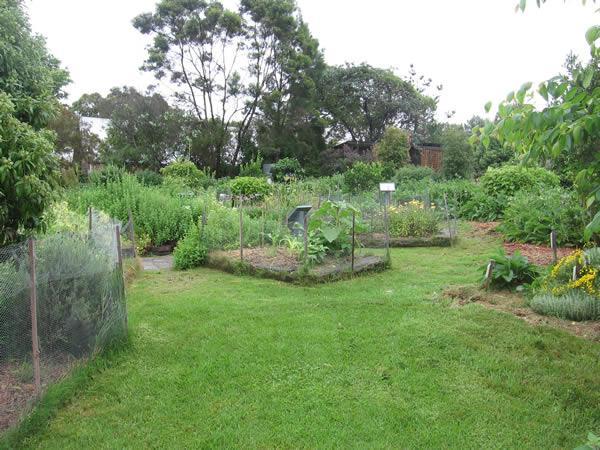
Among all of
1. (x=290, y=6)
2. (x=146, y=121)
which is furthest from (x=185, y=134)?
(x=290, y=6)

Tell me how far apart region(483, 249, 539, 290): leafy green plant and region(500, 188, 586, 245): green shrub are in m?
3.72

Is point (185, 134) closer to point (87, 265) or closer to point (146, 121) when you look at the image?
point (146, 121)

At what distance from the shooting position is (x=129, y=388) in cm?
389

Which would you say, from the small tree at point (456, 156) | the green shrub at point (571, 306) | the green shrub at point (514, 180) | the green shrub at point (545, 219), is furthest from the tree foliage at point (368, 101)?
the green shrub at point (571, 306)

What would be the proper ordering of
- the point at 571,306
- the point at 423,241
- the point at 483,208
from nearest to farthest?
the point at 571,306 < the point at 423,241 < the point at 483,208

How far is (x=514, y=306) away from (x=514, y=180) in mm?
9386

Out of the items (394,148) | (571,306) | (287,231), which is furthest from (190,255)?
(394,148)

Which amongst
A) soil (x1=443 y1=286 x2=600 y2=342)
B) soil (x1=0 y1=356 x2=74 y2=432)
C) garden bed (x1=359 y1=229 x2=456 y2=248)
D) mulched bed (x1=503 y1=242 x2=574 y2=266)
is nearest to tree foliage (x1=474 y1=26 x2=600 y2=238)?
soil (x1=443 y1=286 x2=600 y2=342)

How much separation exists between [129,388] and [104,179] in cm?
1051

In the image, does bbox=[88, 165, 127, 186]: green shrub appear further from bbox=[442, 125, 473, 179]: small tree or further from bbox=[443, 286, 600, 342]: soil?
bbox=[442, 125, 473, 179]: small tree

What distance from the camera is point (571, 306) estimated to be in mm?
5031

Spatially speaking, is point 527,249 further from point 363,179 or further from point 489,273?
point 363,179

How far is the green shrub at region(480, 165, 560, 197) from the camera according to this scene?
13703 mm

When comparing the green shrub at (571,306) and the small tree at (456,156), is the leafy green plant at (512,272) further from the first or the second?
the small tree at (456,156)
